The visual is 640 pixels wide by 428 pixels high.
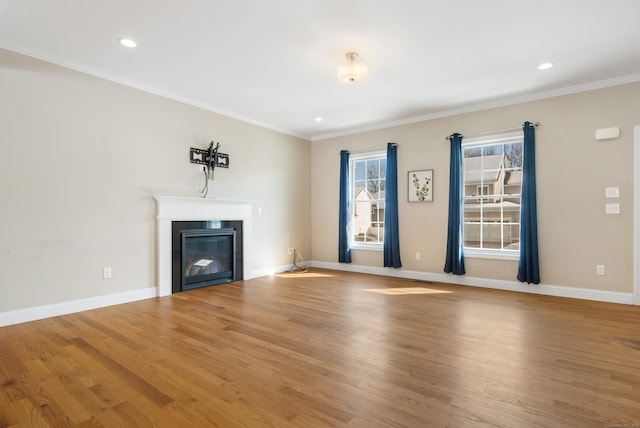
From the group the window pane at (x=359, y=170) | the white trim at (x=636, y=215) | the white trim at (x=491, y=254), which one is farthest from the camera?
the window pane at (x=359, y=170)

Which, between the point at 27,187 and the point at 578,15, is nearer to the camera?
the point at 578,15

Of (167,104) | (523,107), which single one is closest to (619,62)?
(523,107)

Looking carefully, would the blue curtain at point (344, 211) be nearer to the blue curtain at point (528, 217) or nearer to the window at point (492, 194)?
the window at point (492, 194)

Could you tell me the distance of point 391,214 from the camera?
5805 millimetres


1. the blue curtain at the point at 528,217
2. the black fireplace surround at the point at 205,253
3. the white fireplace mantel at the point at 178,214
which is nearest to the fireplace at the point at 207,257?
the black fireplace surround at the point at 205,253

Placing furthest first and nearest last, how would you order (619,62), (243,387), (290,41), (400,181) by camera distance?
(400,181) → (619,62) → (290,41) → (243,387)

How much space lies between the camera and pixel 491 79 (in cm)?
409

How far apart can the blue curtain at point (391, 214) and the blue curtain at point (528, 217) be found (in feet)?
6.17

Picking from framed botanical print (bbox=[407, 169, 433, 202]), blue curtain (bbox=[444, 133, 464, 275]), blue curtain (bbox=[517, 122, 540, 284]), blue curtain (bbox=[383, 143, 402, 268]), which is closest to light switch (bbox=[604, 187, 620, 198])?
blue curtain (bbox=[517, 122, 540, 284])

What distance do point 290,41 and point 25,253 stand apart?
3.44 meters

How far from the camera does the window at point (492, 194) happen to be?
4934 millimetres

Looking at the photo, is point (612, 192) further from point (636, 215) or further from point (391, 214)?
point (391, 214)

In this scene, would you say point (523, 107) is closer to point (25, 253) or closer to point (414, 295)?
point (414, 295)

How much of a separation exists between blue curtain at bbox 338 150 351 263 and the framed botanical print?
127 cm
